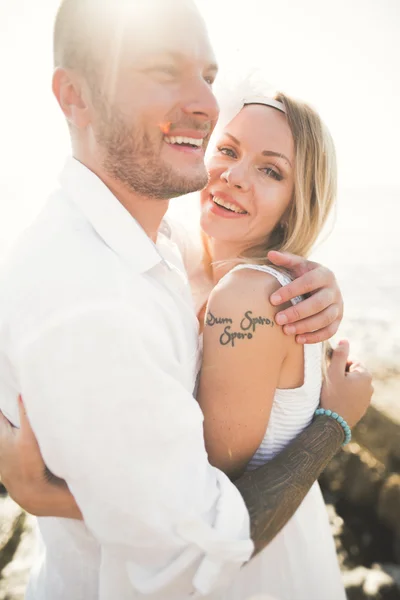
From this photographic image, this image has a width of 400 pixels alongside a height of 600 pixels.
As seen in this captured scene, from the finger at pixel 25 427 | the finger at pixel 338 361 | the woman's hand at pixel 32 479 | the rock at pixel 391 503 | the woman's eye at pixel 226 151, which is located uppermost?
the woman's eye at pixel 226 151

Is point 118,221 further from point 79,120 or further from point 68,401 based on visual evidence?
point 68,401

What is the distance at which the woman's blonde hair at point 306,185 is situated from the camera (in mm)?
2545

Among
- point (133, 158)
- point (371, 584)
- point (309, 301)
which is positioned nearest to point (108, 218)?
point (133, 158)

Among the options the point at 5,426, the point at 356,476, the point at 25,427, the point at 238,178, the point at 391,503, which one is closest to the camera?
the point at 25,427

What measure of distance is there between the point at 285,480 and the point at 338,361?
102 centimetres

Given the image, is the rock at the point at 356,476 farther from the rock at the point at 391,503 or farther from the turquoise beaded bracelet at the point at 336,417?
the turquoise beaded bracelet at the point at 336,417

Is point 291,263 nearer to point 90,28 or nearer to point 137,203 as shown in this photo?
point 137,203

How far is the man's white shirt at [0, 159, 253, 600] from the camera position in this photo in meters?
1.20

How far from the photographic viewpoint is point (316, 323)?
197 centimetres

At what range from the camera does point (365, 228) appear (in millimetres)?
20469

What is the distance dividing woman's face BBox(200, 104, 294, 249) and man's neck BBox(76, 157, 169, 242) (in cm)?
70

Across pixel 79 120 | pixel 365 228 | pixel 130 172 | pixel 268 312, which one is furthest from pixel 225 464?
pixel 365 228

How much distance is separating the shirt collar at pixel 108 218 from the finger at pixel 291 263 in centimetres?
68

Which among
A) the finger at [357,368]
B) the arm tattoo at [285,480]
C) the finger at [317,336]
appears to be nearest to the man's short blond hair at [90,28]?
the finger at [317,336]
